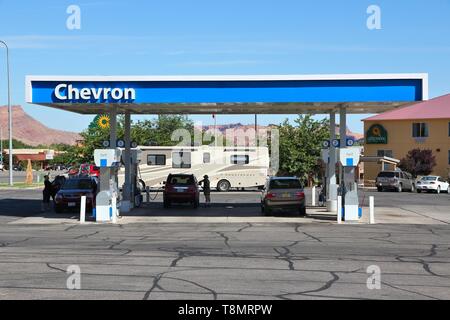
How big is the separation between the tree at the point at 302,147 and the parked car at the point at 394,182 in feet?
25.8

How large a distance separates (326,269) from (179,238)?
7098 mm

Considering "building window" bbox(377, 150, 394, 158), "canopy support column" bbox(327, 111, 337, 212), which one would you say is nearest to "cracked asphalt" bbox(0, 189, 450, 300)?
"canopy support column" bbox(327, 111, 337, 212)

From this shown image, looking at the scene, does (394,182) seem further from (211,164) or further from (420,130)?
(420,130)

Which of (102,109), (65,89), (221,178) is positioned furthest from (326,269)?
(221,178)

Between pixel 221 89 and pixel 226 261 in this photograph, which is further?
pixel 221 89

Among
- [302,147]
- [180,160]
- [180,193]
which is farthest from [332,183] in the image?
[302,147]

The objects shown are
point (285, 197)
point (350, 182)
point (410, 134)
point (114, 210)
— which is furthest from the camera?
point (410, 134)

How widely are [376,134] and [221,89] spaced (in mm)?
47395

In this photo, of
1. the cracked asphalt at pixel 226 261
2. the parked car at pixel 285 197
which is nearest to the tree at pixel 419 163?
the parked car at pixel 285 197

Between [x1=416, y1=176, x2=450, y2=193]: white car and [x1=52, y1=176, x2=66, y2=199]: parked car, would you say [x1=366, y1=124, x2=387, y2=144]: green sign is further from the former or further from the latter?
[x1=52, y1=176, x2=66, y2=199]: parked car

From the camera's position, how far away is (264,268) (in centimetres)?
1357

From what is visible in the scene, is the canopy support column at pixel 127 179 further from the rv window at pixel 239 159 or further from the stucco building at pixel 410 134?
the stucco building at pixel 410 134

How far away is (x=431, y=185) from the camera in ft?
172

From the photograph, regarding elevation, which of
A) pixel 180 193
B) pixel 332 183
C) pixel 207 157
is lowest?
pixel 180 193
